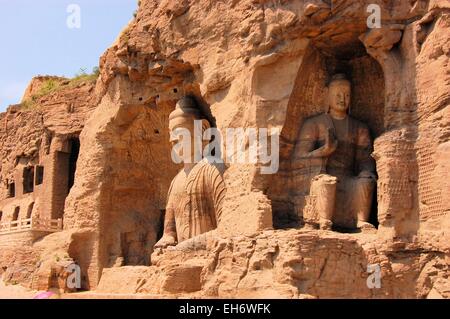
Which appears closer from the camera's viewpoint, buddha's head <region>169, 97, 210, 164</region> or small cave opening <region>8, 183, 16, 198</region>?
buddha's head <region>169, 97, 210, 164</region>

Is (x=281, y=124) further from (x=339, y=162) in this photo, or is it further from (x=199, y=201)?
(x=199, y=201)

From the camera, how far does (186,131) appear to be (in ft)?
62.3

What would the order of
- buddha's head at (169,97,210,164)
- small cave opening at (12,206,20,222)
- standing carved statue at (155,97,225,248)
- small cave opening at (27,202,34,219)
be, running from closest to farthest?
standing carved statue at (155,97,225,248)
buddha's head at (169,97,210,164)
small cave opening at (27,202,34,219)
small cave opening at (12,206,20,222)

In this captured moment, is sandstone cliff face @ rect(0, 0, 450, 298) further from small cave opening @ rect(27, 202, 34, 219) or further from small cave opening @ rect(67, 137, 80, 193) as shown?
small cave opening @ rect(27, 202, 34, 219)

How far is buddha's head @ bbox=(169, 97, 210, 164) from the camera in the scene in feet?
62.3

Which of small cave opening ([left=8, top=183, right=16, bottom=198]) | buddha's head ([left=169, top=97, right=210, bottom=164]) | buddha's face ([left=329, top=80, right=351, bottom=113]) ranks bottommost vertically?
small cave opening ([left=8, top=183, right=16, bottom=198])

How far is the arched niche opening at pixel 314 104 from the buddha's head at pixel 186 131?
280 cm

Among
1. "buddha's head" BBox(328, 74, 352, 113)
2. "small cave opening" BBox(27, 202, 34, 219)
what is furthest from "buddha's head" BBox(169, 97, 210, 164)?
"small cave opening" BBox(27, 202, 34, 219)

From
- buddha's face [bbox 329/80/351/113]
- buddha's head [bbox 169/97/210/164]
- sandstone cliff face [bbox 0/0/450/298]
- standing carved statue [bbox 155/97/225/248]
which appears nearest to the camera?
sandstone cliff face [bbox 0/0/450/298]

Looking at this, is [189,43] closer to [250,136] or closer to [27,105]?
[250,136]

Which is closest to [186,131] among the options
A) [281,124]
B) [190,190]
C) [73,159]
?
[190,190]

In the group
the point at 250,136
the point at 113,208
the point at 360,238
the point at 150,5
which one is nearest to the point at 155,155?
the point at 113,208

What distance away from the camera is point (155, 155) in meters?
21.2

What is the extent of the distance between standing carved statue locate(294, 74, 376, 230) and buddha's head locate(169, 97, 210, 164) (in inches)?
115
